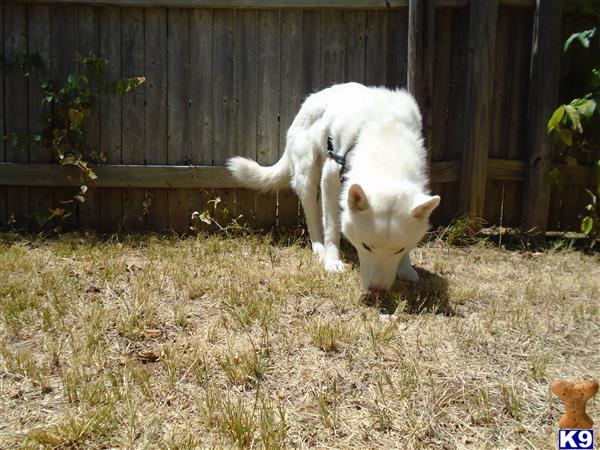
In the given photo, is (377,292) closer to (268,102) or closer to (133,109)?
(268,102)

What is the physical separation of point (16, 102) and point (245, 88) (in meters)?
2.26

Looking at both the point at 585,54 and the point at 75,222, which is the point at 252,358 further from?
the point at 585,54

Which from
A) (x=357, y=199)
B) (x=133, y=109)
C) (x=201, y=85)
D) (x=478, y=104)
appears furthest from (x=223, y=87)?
(x=357, y=199)

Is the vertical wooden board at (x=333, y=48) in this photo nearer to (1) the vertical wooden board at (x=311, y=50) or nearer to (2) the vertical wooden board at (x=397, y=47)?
(1) the vertical wooden board at (x=311, y=50)

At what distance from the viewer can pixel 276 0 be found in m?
5.52

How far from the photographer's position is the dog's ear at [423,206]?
3.58 m

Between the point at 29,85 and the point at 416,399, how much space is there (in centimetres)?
493

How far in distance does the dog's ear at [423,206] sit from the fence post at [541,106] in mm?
2549

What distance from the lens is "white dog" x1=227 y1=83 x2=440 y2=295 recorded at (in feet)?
12.1

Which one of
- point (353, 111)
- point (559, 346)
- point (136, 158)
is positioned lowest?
point (559, 346)

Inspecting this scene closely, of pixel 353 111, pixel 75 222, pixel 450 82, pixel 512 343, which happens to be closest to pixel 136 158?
pixel 75 222

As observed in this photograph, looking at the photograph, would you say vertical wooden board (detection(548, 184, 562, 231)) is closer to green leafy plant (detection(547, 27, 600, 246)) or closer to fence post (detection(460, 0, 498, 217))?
green leafy plant (detection(547, 27, 600, 246))

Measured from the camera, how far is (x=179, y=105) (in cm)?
576

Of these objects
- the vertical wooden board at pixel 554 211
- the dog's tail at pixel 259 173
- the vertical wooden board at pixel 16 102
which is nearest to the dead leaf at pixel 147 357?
the dog's tail at pixel 259 173
